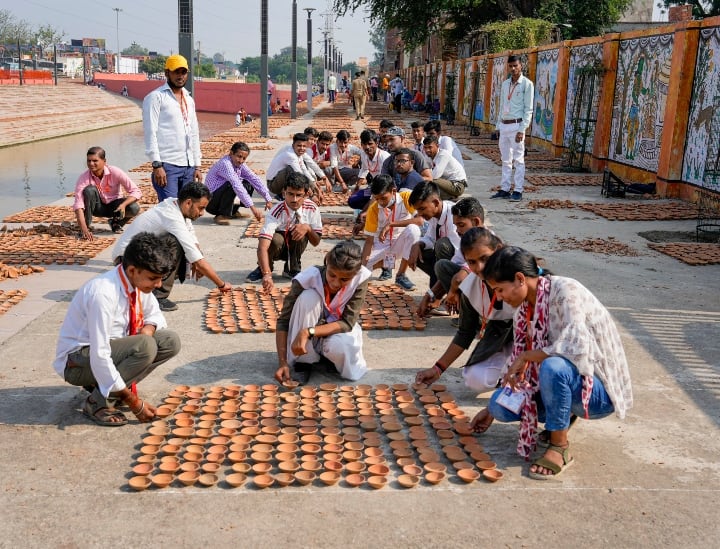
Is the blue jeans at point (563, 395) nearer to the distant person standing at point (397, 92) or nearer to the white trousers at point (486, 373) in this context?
the white trousers at point (486, 373)

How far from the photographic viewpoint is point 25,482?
325cm

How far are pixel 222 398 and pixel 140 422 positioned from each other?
0.50 metres

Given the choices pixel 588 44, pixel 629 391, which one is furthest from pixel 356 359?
pixel 588 44

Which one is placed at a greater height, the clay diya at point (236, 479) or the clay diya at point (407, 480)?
the clay diya at point (407, 480)

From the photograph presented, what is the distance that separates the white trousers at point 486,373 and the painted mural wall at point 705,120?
20.9 feet

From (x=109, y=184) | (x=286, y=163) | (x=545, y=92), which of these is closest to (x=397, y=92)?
(x=545, y=92)

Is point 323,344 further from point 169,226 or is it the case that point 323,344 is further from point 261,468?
point 169,226

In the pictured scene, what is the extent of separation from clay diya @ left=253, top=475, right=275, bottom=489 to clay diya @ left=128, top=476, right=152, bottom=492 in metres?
0.46

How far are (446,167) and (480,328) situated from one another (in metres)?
4.28

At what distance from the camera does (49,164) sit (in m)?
19.9

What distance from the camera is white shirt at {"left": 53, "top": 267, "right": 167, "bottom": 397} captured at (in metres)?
3.57

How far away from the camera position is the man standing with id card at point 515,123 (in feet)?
35.1

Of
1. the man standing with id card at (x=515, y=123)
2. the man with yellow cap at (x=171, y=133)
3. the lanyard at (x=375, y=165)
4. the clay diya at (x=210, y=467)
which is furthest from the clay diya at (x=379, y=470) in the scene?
the man standing with id card at (x=515, y=123)

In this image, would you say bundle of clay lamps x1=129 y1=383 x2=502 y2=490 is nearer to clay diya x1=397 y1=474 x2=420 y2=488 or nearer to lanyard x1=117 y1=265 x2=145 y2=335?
clay diya x1=397 y1=474 x2=420 y2=488
